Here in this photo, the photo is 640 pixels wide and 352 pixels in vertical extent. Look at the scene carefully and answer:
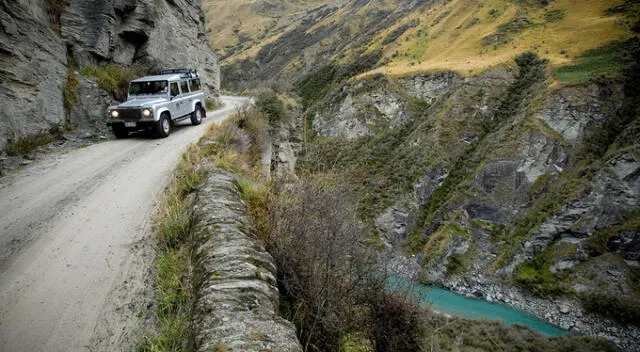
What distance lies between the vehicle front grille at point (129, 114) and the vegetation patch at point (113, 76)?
387 centimetres

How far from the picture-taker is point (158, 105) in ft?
37.4

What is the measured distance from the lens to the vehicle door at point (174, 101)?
12.3 m

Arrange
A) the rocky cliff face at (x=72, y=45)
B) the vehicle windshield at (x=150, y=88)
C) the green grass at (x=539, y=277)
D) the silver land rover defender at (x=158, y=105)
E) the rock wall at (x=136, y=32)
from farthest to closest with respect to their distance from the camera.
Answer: the green grass at (x=539, y=277), the rock wall at (x=136, y=32), the vehicle windshield at (x=150, y=88), the silver land rover defender at (x=158, y=105), the rocky cliff face at (x=72, y=45)

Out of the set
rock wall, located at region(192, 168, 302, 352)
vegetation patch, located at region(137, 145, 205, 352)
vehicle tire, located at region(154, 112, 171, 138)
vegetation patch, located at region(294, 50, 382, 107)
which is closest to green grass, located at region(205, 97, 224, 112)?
vehicle tire, located at region(154, 112, 171, 138)

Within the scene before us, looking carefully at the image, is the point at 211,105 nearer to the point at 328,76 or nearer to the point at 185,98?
the point at 185,98

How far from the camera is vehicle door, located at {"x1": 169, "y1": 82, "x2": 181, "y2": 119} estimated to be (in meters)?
12.3

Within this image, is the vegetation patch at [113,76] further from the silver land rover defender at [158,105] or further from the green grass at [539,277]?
the green grass at [539,277]

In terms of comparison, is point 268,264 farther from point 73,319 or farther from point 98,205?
point 98,205

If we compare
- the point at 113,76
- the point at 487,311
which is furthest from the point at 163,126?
the point at 487,311

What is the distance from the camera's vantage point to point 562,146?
5038 centimetres

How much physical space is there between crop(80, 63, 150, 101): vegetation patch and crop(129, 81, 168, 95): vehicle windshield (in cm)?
244

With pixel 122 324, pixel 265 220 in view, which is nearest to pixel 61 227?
pixel 122 324

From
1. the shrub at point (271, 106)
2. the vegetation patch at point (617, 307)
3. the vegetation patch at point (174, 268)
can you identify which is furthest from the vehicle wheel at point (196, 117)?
the vegetation patch at point (617, 307)

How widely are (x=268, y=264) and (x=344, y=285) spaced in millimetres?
1875
